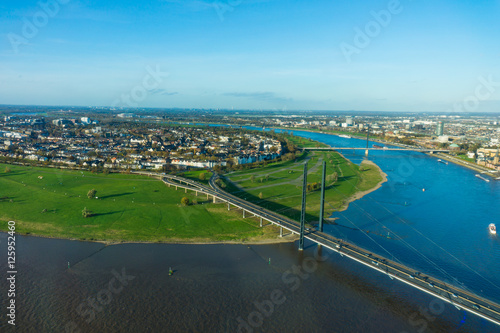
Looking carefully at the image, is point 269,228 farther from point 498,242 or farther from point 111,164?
point 111,164

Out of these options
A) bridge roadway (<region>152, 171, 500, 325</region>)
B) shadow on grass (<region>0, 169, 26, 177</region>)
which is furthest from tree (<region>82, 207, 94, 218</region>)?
shadow on grass (<region>0, 169, 26, 177</region>)

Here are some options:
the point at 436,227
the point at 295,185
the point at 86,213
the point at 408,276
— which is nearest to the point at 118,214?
the point at 86,213

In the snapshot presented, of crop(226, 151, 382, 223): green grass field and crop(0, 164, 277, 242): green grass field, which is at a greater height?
crop(0, 164, 277, 242): green grass field

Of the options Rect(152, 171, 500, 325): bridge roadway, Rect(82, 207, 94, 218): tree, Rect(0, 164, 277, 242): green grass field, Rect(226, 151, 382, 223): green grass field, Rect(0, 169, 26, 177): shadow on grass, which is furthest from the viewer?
Rect(0, 169, 26, 177): shadow on grass

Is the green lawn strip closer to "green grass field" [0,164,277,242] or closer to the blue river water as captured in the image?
"green grass field" [0,164,277,242]

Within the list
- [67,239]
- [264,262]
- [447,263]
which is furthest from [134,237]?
[447,263]

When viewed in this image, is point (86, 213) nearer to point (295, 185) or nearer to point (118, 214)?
point (118, 214)

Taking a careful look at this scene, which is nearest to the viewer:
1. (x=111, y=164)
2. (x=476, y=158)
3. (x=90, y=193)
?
(x=90, y=193)

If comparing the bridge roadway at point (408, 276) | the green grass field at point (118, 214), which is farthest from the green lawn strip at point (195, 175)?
the bridge roadway at point (408, 276)
